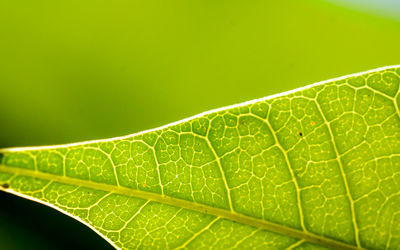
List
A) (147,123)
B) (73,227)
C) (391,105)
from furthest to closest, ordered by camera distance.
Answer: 1. (147,123)
2. (73,227)
3. (391,105)

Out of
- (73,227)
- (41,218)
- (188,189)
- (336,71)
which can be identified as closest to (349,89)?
(188,189)

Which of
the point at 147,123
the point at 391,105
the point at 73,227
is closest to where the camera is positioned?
the point at 391,105

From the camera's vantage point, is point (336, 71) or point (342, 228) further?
point (336, 71)

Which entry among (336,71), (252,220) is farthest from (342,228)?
(336,71)

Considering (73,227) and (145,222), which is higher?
(145,222)

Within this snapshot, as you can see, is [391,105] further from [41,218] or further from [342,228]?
[41,218]

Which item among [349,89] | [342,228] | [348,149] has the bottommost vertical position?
[342,228]
